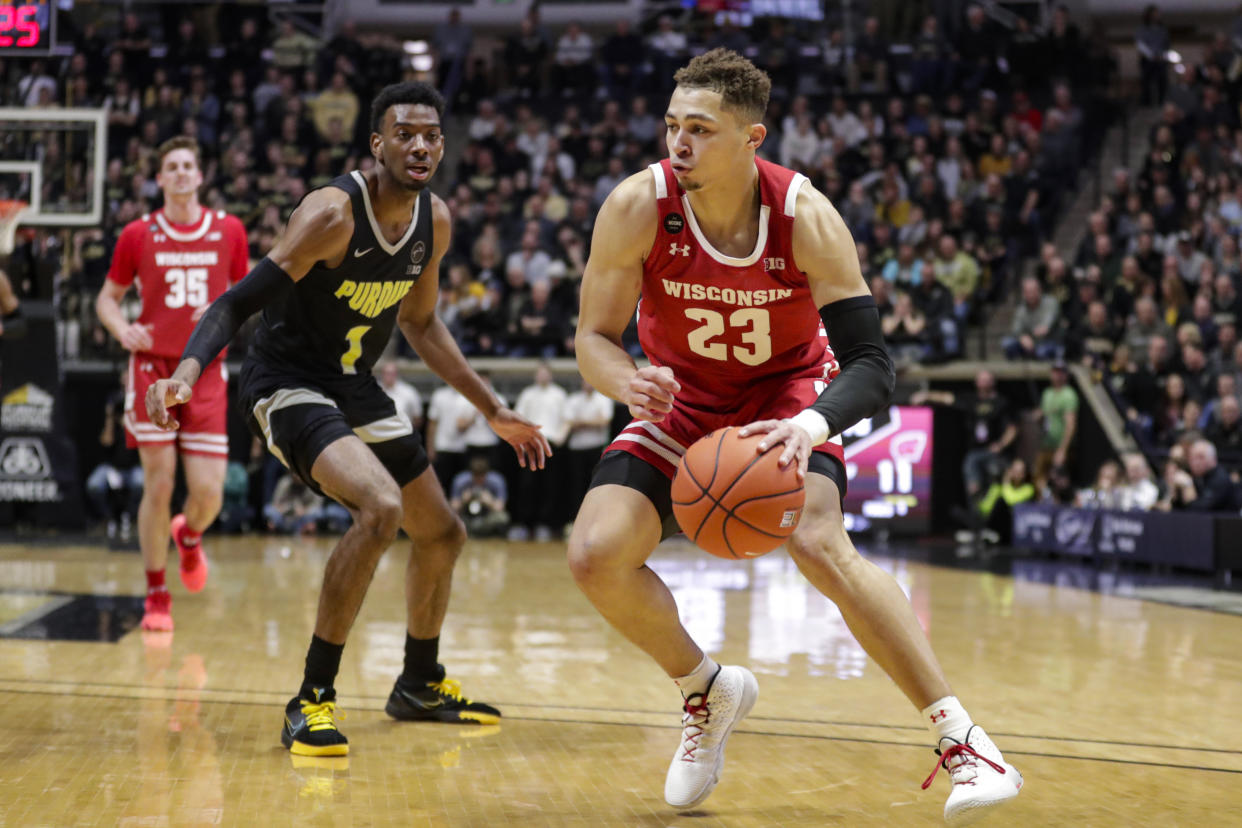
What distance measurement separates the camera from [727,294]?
3.92m

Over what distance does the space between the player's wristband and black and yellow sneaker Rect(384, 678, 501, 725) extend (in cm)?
195

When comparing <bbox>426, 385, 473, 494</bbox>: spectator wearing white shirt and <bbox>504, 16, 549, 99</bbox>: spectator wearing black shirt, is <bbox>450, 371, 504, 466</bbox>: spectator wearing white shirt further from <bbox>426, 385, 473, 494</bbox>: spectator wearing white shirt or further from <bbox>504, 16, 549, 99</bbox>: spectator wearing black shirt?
<bbox>504, 16, 549, 99</bbox>: spectator wearing black shirt

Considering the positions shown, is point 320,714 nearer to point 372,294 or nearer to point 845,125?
point 372,294

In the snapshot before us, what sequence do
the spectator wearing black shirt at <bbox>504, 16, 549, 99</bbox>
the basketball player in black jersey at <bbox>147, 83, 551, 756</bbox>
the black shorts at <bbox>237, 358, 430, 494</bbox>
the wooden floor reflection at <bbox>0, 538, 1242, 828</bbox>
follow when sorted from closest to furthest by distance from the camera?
the wooden floor reflection at <bbox>0, 538, 1242, 828</bbox>
the basketball player in black jersey at <bbox>147, 83, 551, 756</bbox>
the black shorts at <bbox>237, 358, 430, 494</bbox>
the spectator wearing black shirt at <bbox>504, 16, 549, 99</bbox>

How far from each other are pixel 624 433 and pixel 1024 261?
1389cm

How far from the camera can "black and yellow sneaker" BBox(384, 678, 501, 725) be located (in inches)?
192

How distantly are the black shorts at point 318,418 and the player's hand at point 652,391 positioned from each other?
1.45m

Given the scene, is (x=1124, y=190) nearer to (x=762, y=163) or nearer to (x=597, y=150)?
(x=597, y=150)

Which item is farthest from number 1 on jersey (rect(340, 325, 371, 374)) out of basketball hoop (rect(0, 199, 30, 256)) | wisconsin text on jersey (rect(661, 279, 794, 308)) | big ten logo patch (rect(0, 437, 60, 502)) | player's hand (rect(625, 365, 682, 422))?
big ten logo patch (rect(0, 437, 60, 502))

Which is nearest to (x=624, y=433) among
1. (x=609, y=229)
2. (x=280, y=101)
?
(x=609, y=229)

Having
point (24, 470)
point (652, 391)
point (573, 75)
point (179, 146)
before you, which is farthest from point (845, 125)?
point (652, 391)

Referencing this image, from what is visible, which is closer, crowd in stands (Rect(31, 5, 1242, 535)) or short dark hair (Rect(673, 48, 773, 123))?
short dark hair (Rect(673, 48, 773, 123))

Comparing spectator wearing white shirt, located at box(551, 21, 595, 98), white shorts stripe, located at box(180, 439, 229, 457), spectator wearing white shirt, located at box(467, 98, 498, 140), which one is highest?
spectator wearing white shirt, located at box(551, 21, 595, 98)

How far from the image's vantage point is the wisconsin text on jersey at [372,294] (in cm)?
483
